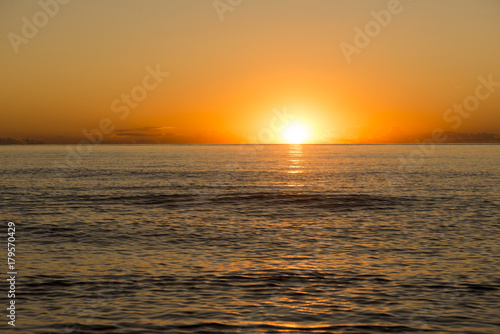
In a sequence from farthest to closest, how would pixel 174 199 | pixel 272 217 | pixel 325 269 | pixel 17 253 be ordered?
pixel 174 199
pixel 272 217
pixel 17 253
pixel 325 269

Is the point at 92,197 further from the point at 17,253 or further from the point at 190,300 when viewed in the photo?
the point at 190,300

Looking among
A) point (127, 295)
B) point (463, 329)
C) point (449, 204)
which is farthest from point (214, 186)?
point (463, 329)

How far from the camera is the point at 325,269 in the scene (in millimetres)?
21562

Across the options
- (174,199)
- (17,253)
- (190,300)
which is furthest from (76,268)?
(174,199)

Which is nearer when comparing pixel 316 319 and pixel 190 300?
pixel 316 319

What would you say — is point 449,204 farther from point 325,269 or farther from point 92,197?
point 92,197

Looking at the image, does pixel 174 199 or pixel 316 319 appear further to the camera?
pixel 174 199

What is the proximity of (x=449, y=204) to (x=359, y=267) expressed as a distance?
28.1 metres

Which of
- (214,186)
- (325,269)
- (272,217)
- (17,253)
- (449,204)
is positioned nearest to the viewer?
(325,269)

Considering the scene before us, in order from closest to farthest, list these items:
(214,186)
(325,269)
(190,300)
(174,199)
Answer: (190,300) → (325,269) → (174,199) → (214,186)

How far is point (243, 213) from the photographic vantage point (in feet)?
134

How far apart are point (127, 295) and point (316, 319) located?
711cm

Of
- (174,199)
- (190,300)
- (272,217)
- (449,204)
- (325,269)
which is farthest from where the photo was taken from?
(174,199)

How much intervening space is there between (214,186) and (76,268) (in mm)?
44081
